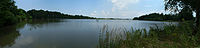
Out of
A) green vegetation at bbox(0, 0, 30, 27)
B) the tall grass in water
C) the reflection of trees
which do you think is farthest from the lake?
green vegetation at bbox(0, 0, 30, 27)

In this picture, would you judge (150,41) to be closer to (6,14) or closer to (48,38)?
(48,38)

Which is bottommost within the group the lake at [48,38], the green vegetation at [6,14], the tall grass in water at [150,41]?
the lake at [48,38]

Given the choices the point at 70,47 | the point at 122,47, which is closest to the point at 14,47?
the point at 70,47

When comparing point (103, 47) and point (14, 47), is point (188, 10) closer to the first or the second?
point (103, 47)

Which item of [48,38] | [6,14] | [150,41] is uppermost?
[6,14]

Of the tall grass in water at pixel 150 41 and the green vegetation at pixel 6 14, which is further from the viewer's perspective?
the green vegetation at pixel 6 14

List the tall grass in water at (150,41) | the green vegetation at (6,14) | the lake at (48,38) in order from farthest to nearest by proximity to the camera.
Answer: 1. the green vegetation at (6,14)
2. the lake at (48,38)
3. the tall grass in water at (150,41)

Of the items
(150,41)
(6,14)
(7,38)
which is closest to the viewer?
(150,41)

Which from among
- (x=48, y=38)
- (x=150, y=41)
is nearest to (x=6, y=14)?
(x=48, y=38)

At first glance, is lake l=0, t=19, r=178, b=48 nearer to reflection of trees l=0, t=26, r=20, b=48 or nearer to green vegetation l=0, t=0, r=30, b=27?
reflection of trees l=0, t=26, r=20, b=48

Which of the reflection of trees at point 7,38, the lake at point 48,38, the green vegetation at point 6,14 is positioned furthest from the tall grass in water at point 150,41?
the green vegetation at point 6,14

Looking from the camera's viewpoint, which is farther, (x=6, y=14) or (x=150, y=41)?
(x=6, y=14)

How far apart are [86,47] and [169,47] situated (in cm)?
340

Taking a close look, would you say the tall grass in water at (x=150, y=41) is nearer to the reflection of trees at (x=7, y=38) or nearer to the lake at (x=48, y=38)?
the lake at (x=48, y=38)
